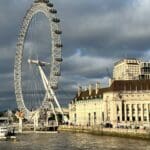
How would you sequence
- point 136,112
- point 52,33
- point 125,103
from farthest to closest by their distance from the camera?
point 125,103
point 136,112
point 52,33

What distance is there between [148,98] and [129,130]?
27017 millimetres

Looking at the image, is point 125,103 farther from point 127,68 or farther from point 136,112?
point 127,68

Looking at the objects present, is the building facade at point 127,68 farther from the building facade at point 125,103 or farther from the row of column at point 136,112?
the row of column at point 136,112

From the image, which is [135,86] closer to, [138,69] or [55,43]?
Answer: [55,43]

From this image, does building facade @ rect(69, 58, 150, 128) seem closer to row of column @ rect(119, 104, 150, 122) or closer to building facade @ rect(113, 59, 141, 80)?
row of column @ rect(119, 104, 150, 122)

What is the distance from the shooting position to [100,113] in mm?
109625

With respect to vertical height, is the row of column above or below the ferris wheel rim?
below

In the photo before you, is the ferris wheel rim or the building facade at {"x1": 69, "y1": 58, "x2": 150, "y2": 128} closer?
the ferris wheel rim

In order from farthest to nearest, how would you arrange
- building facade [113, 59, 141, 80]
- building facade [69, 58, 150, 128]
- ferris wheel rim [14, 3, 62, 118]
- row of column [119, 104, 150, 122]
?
building facade [113, 59, 141, 80] < building facade [69, 58, 150, 128] < row of column [119, 104, 150, 122] < ferris wheel rim [14, 3, 62, 118]

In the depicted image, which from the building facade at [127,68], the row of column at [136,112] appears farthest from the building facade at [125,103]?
the building facade at [127,68]

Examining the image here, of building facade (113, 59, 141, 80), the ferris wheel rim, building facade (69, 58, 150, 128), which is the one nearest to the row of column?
building facade (69, 58, 150, 128)

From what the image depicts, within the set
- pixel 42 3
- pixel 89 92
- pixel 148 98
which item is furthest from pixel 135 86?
pixel 42 3

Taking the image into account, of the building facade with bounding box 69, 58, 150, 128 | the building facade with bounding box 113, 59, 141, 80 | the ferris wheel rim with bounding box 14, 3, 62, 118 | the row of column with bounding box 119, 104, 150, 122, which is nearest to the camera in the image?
the ferris wheel rim with bounding box 14, 3, 62, 118

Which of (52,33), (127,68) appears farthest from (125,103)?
(127,68)
